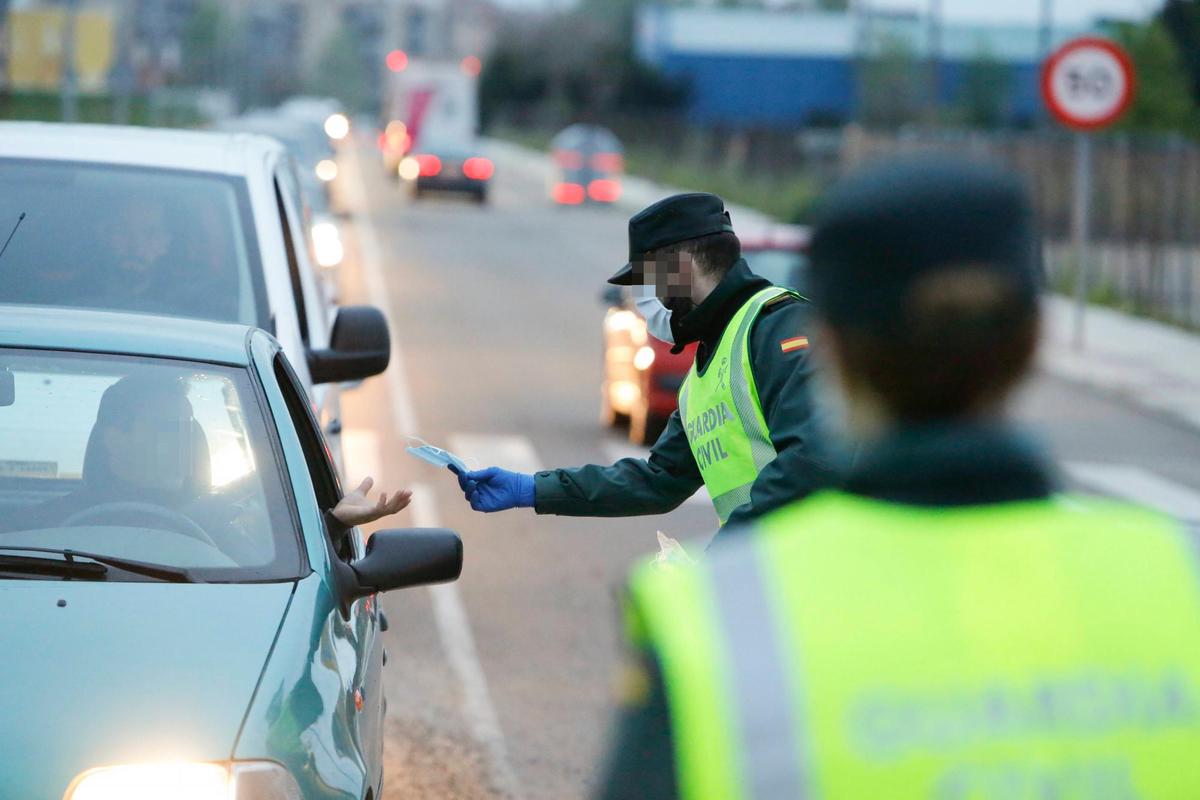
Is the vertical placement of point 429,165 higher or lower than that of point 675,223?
lower

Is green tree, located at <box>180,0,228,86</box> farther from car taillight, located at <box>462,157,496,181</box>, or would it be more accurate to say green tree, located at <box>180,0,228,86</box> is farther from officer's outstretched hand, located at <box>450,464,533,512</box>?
officer's outstretched hand, located at <box>450,464,533,512</box>

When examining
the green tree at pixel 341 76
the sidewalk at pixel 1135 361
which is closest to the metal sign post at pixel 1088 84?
the sidewalk at pixel 1135 361

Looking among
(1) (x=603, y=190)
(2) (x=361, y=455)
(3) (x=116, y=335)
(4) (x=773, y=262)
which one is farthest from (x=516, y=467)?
(1) (x=603, y=190)

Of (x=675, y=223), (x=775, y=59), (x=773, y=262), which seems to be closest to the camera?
(x=675, y=223)

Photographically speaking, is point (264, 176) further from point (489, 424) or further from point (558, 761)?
point (489, 424)

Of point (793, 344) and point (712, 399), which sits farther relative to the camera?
point (712, 399)

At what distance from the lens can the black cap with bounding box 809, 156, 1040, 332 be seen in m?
1.80

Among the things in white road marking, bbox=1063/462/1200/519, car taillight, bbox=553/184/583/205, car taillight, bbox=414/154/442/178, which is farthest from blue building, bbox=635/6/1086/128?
white road marking, bbox=1063/462/1200/519

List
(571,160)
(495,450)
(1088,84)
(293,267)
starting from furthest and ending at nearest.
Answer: (571,160) < (1088,84) < (495,450) < (293,267)

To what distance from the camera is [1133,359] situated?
20344mm

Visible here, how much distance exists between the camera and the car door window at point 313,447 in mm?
4703

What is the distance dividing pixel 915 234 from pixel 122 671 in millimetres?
2322

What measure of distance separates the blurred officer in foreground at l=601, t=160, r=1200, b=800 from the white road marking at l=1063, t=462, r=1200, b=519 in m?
10.0

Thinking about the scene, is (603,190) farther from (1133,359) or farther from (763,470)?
(763,470)
